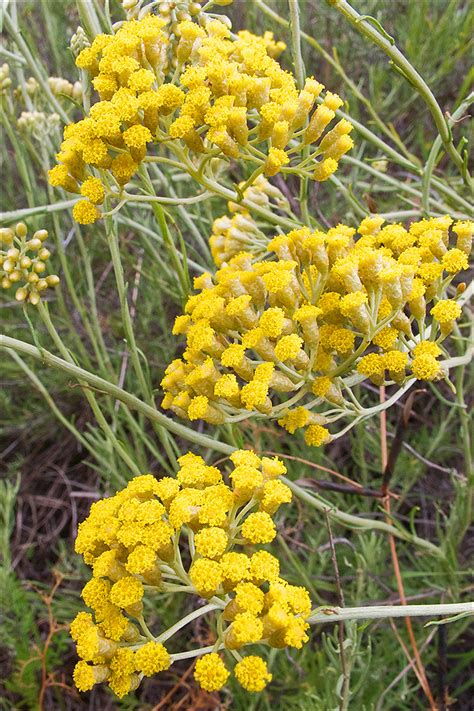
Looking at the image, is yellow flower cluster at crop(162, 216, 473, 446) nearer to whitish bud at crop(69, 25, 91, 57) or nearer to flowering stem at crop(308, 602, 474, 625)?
flowering stem at crop(308, 602, 474, 625)

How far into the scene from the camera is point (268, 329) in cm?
119

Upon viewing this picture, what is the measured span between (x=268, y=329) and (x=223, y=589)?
42 cm

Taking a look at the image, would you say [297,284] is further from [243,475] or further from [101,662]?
[101,662]

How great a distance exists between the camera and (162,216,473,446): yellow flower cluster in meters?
1.18

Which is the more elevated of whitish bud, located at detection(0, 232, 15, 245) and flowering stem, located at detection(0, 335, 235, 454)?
whitish bud, located at detection(0, 232, 15, 245)

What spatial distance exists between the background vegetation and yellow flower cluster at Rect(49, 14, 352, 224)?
265 mm

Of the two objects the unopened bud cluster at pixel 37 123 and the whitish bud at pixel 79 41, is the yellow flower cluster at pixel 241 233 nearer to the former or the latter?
the whitish bud at pixel 79 41

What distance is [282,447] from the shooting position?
99.3 inches

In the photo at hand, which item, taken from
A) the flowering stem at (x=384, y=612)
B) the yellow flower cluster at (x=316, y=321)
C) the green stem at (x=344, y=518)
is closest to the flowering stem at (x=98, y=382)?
the yellow flower cluster at (x=316, y=321)

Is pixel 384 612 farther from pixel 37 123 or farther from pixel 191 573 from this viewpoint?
pixel 37 123

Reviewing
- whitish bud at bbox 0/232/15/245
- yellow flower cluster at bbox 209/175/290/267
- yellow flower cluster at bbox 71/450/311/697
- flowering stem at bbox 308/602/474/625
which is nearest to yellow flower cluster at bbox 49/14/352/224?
whitish bud at bbox 0/232/15/245

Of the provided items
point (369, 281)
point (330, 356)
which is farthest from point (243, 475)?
point (369, 281)

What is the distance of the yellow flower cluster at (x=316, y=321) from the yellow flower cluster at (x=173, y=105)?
181mm

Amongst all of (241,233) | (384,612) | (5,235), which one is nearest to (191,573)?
(384,612)
